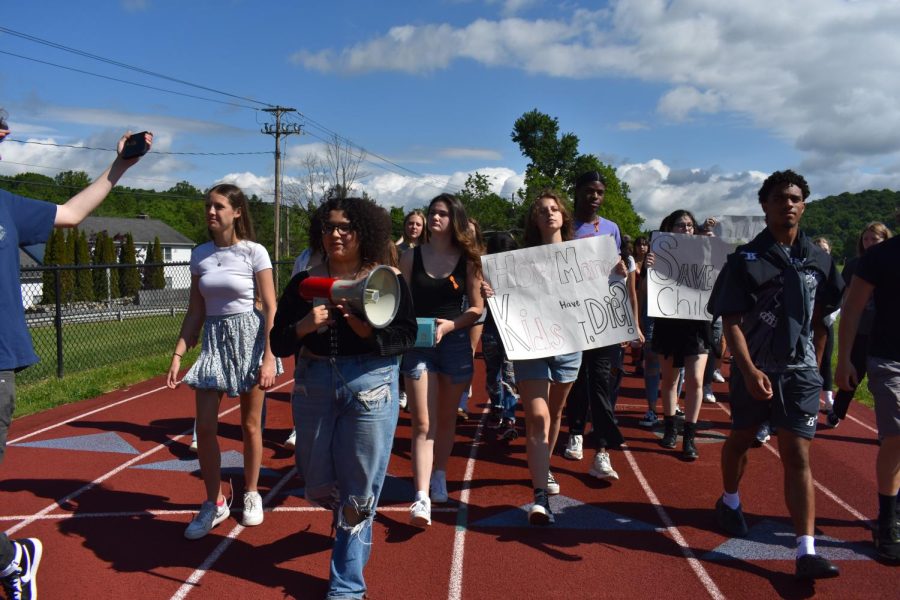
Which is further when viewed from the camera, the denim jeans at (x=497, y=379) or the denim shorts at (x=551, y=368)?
the denim jeans at (x=497, y=379)

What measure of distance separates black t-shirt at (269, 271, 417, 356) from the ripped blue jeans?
0.20ft

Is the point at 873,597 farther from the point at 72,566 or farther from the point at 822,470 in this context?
the point at 72,566

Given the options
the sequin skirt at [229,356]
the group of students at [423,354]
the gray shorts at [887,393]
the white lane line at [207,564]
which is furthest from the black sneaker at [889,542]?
the white lane line at [207,564]

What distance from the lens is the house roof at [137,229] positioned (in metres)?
67.2

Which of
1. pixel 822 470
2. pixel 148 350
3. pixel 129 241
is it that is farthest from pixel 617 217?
pixel 822 470

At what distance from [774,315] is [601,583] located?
1.70 m

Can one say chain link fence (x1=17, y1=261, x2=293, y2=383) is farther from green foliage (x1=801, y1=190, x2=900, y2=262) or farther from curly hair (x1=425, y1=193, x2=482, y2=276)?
green foliage (x1=801, y1=190, x2=900, y2=262)

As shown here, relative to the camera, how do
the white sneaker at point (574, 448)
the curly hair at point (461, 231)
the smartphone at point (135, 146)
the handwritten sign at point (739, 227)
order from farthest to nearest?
the handwritten sign at point (739, 227), the white sneaker at point (574, 448), the curly hair at point (461, 231), the smartphone at point (135, 146)

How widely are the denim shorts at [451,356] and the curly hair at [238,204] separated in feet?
4.11

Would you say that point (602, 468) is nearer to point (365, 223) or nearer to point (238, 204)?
point (365, 223)

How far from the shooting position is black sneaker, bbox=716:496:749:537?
421 centimetres

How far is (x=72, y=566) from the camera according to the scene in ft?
12.4

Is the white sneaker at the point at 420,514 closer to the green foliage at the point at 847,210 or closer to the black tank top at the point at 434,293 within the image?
the black tank top at the point at 434,293

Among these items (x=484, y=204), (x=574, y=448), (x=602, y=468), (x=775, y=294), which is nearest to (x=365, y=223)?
(x=775, y=294)
